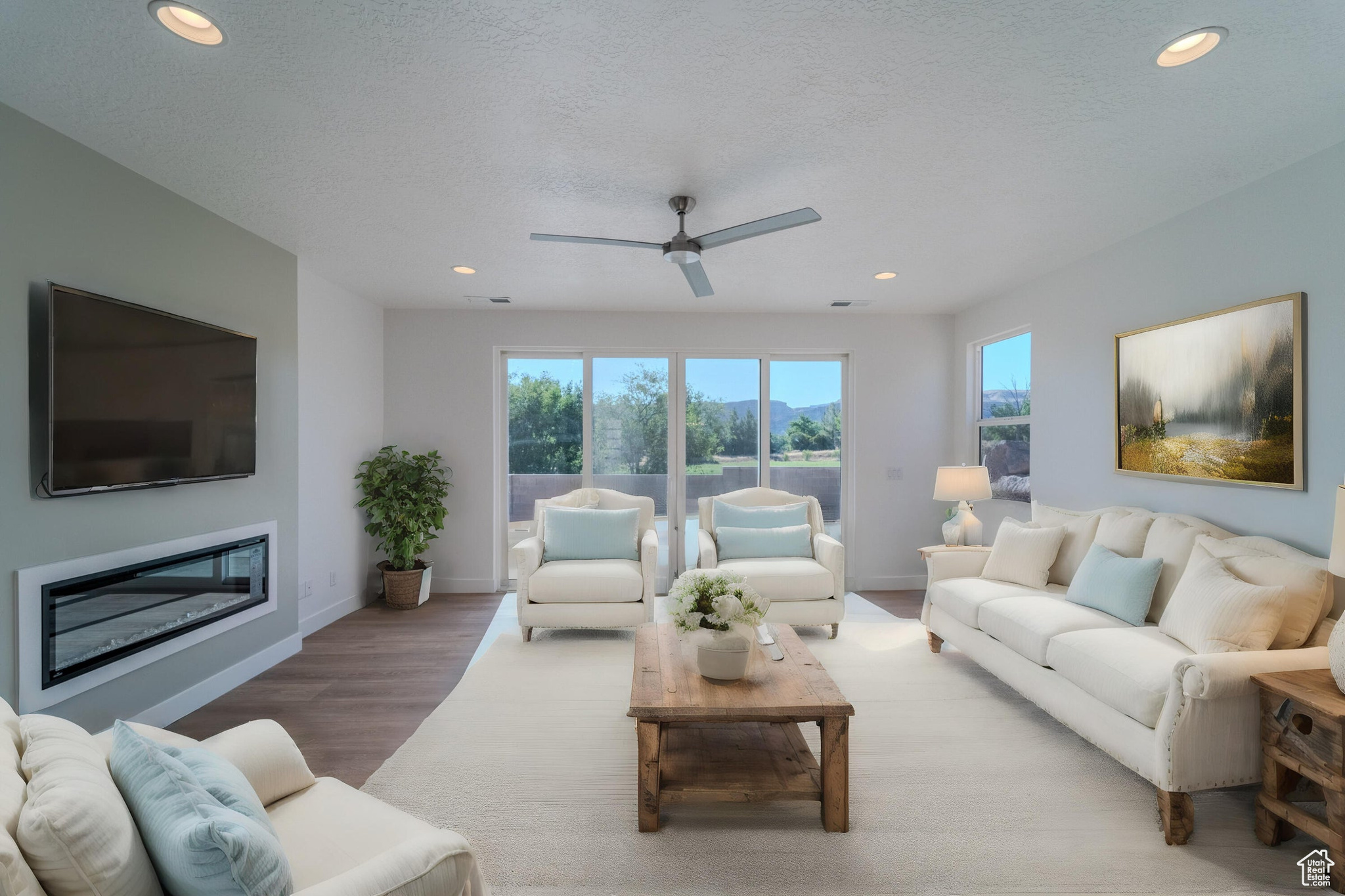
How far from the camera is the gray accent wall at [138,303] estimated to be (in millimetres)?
2215

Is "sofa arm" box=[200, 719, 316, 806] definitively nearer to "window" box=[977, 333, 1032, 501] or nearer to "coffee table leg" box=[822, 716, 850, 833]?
"coffee table leg" box=[822, 716, 850, 833]

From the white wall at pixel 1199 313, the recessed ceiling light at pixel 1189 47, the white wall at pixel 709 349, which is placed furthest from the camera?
the white wall at pixel 709 349

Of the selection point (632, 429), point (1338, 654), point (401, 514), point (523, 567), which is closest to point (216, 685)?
point (523, 567)

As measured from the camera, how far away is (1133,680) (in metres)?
2.23

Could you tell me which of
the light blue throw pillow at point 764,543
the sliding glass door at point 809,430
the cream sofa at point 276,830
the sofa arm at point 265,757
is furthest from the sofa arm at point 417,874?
the sliding glass door at point 809,430

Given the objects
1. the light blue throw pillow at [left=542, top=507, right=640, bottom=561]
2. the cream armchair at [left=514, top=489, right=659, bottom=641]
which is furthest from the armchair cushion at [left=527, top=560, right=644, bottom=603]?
the light blue throw pillow at [left=542, top=507, right=640, bottom=561]

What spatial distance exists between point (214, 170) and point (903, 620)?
4.76m

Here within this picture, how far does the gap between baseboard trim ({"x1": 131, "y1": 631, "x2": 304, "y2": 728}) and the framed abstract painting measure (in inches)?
193

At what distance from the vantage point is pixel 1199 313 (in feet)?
10.1

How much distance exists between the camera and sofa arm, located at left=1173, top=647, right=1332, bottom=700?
2.02 m

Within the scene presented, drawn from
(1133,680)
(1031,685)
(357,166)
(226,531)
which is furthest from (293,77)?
(1031,685)

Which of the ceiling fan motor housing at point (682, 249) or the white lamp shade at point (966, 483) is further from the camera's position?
the white lamp shade at point (966, 483)

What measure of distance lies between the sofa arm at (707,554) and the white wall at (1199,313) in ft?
7.50

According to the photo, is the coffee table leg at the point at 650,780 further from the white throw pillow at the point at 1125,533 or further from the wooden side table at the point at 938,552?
the white throw pillow at the point at 1125,533
